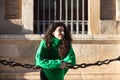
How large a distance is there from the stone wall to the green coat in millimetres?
4961

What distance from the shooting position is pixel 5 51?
446 inches

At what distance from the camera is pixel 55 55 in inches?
246

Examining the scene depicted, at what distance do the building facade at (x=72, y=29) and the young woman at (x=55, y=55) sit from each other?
489cm

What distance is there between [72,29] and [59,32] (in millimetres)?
5381

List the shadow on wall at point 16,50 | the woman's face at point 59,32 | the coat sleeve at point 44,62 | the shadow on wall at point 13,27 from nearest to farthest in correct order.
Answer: the coat sleeve at point 44,62, the woman's face at point 59,32, the shadow on wall at point 16,50, the shadow on wall at point 13,27

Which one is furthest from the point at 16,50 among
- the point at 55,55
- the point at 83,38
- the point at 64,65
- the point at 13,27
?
the point at 64,65

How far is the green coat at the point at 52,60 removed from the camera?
6121 millimetres

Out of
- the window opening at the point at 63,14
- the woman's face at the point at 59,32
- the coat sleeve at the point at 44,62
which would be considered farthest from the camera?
the window opening at the point at 63,14

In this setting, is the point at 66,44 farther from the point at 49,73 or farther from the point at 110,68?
the point at 110,68

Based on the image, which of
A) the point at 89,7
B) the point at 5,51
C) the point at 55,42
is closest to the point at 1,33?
the point at 5,51

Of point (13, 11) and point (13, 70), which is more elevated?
point (13, 11)

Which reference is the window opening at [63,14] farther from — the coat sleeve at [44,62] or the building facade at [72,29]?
the coat sleeve at [44,62]

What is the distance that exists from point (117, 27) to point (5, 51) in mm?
2567

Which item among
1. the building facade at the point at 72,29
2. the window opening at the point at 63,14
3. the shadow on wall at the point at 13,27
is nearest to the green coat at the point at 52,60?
the building facade at the point at 72,29
